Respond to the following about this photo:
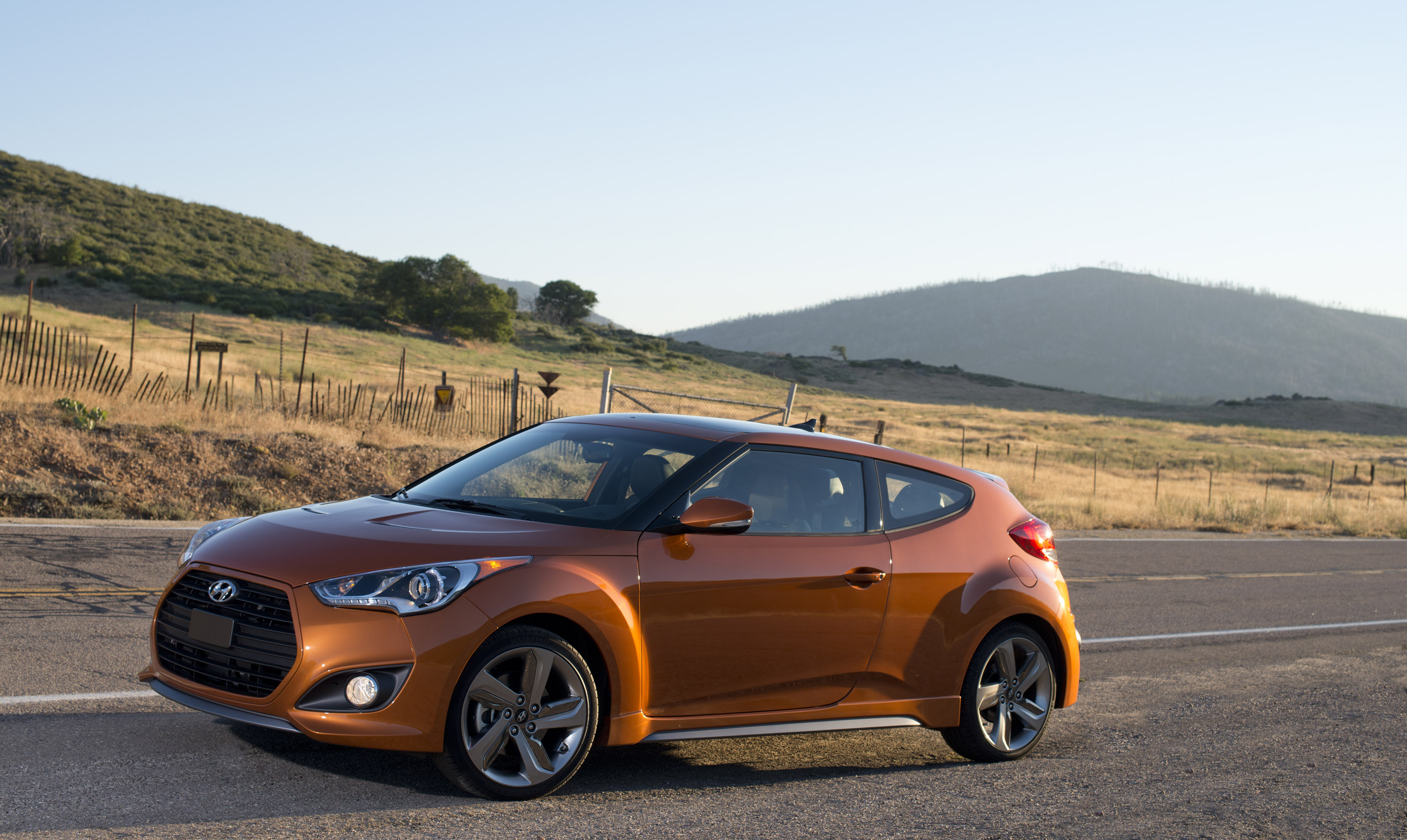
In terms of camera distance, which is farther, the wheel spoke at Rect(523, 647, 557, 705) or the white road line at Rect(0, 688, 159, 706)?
the white road line at Rect(0, 688, 159, 706)

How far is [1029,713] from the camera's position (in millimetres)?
5973

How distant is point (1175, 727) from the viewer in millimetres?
6711

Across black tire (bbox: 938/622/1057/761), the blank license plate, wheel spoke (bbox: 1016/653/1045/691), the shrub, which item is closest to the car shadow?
black tire (bbox: 938/622/1057/761)

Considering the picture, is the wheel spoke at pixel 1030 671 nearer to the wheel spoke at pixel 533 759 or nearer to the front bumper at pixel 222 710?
the wheel spoke at pixel 533 759

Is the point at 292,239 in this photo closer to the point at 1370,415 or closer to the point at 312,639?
the point at 1370,415

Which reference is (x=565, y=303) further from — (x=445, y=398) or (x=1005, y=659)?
(x=1005, y=659)

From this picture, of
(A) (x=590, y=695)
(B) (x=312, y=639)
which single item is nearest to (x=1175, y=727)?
(A) (x=590, y=695)

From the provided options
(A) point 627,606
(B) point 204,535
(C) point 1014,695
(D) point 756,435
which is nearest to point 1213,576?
(C) point 1014,695

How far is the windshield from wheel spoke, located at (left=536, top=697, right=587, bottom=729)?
746mm

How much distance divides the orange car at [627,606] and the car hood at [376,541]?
12 millimetres

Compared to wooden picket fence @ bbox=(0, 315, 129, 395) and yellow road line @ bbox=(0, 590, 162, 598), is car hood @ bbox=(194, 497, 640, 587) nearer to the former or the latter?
yellow road line @ bbox=(0, 590, 162, 598)

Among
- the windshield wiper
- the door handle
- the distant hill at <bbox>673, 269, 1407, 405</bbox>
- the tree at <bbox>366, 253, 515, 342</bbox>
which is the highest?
the distant hill at <bbox>673, 269, 1407, 405</bbox>

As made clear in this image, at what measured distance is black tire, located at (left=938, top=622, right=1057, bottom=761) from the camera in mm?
5727

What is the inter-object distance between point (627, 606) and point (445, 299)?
202 feet
